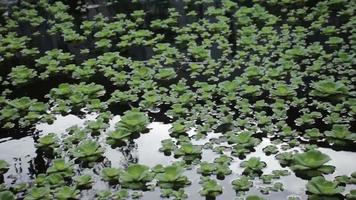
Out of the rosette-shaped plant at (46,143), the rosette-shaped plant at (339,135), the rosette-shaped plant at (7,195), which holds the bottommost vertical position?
the rosette-shaped plant at (46,143)

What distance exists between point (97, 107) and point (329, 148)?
1.84m

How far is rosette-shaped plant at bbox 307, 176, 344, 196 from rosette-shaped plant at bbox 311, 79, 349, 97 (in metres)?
1.17

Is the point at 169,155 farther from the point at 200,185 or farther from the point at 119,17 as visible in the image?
the point at 119,17

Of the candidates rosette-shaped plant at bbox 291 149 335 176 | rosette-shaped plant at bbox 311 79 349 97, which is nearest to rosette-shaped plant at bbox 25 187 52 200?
rosette-shaped plant at bbox 291 149 335 176

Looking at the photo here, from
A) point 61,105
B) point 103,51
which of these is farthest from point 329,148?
point 103,51

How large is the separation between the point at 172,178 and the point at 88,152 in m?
0.70

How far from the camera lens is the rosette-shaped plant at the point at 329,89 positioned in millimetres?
3740

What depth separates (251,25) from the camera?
524 centimetres

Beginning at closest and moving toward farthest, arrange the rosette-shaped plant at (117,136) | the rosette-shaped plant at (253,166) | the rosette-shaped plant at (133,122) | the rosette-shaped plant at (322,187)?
the rosette-shaped plant at (322,187)
the rosette-shaped plant at (253,166)
the rosette-shaped plant at (117,136)
the rosette-shaped plant at (133,122)

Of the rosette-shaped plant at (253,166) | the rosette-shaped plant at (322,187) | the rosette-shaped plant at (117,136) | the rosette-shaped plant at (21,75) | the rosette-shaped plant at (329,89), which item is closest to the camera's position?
the rosette-shaped plant at (322,187)

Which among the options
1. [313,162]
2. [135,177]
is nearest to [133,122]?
[135,177]

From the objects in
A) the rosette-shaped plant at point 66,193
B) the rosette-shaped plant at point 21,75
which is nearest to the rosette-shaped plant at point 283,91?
the rosette-shaped plant at point 66,193

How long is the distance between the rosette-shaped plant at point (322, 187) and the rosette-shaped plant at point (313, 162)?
6.4 inches

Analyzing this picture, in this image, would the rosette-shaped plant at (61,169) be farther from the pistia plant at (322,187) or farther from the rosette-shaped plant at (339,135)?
the rosette-shaped plant at (339,135)
